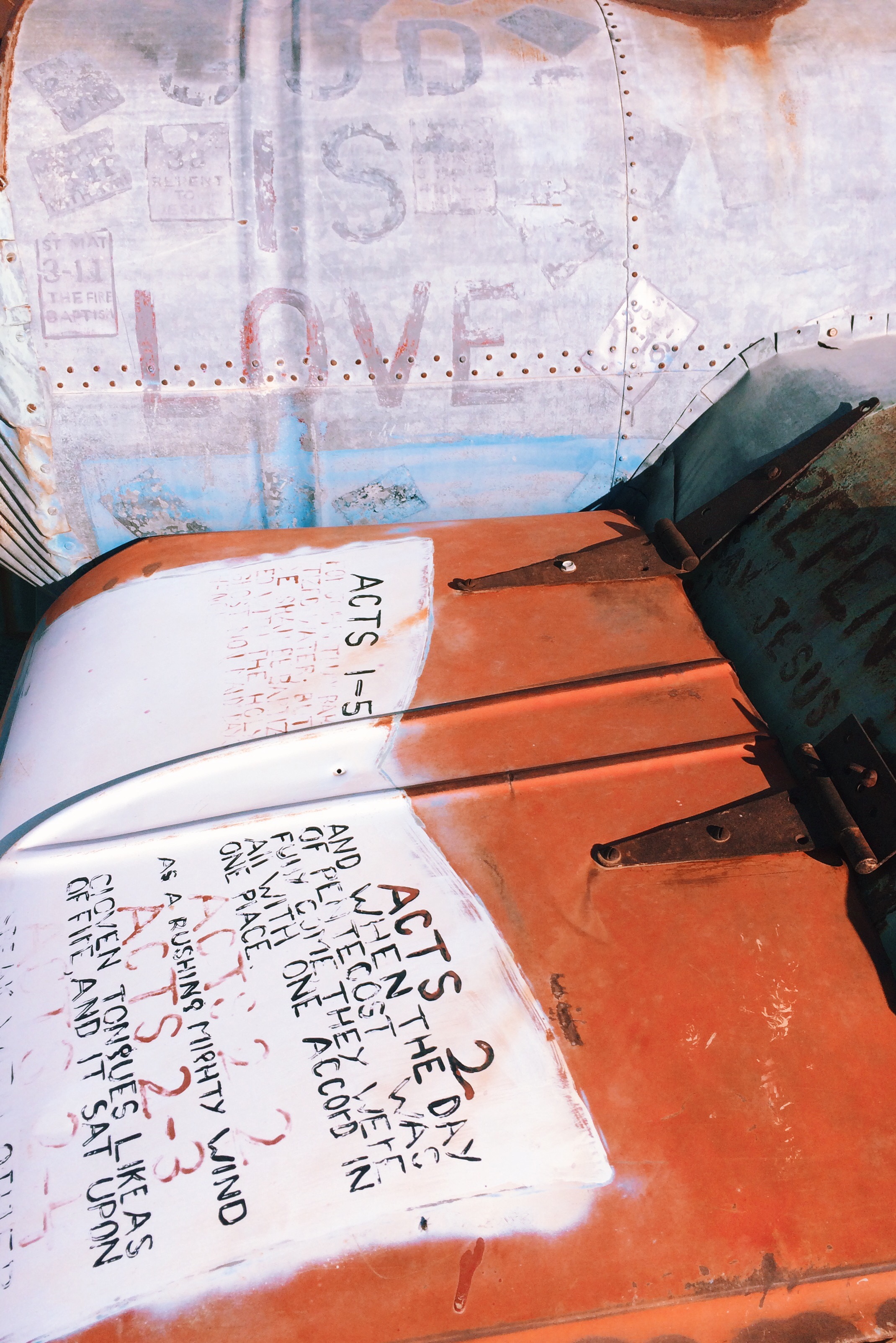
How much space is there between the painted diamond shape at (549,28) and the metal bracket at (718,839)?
1.91 m

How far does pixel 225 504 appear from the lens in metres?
2.42

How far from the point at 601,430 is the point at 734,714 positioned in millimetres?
924

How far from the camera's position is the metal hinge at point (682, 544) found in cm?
216

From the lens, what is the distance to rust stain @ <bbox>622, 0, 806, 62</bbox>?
2312 mm

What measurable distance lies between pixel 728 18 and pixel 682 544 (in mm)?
1405

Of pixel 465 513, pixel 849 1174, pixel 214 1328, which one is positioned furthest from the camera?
pixel 465 513

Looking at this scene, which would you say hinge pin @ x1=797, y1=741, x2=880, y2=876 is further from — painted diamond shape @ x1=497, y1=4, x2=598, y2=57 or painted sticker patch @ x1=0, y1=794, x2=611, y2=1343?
painted diamond shape @ x1=497, y1=4, x2=598, y2=57

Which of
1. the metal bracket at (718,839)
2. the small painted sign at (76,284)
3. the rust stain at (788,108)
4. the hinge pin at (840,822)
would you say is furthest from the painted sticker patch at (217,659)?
the rust stain at (788,108)

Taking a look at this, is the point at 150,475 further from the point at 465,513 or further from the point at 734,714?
the point at 734,714

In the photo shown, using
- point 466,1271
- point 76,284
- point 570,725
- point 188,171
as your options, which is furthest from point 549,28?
point 466,1271

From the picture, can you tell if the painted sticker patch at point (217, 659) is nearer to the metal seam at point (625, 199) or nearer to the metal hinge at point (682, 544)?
the metal hinge at point (682, 544)

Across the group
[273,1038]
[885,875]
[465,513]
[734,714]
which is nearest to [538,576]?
[465,513]

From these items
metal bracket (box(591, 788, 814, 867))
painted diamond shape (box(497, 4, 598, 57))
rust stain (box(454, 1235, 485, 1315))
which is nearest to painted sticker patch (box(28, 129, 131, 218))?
painted diamond shape (box(497, 4, 598, 57))

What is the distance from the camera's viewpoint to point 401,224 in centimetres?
219
